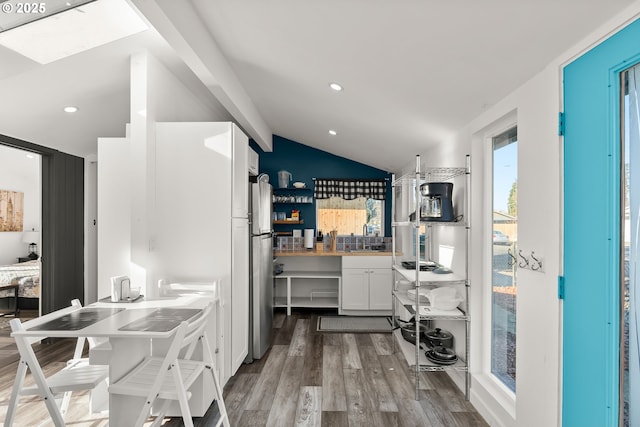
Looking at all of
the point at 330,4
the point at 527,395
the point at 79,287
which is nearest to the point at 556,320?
the point at 527,395

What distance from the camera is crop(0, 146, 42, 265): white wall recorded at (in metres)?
5.41

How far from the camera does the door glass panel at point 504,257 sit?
2.27 m

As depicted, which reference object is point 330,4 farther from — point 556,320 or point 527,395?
point 527,395

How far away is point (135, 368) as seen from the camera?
1972 mm

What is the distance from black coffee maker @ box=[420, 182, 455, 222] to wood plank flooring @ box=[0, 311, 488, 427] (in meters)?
1.36

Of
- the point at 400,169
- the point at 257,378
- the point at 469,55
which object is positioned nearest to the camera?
the point at 469,55

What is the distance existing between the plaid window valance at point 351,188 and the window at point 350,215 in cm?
13

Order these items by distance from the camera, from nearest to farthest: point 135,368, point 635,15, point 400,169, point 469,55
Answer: point 635,15 < point 469,55 < point 135,368 < point 400,169

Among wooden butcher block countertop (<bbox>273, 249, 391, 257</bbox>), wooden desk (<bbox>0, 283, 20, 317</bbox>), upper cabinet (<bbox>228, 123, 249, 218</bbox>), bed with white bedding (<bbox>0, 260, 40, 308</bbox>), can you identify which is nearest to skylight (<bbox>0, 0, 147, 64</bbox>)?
upper cabinet (<bbox>228, 123, 249, 218</bbox>)

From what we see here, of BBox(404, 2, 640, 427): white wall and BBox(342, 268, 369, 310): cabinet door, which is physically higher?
BBox(404, 2, 640, 427): white wall

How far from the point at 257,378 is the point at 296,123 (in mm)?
2959

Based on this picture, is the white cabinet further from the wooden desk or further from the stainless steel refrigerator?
the wooden desk

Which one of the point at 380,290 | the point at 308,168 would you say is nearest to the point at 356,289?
the point at 380,290

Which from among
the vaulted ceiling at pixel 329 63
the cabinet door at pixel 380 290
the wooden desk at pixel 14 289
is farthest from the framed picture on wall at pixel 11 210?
the cabinet door at pixel 380 290
